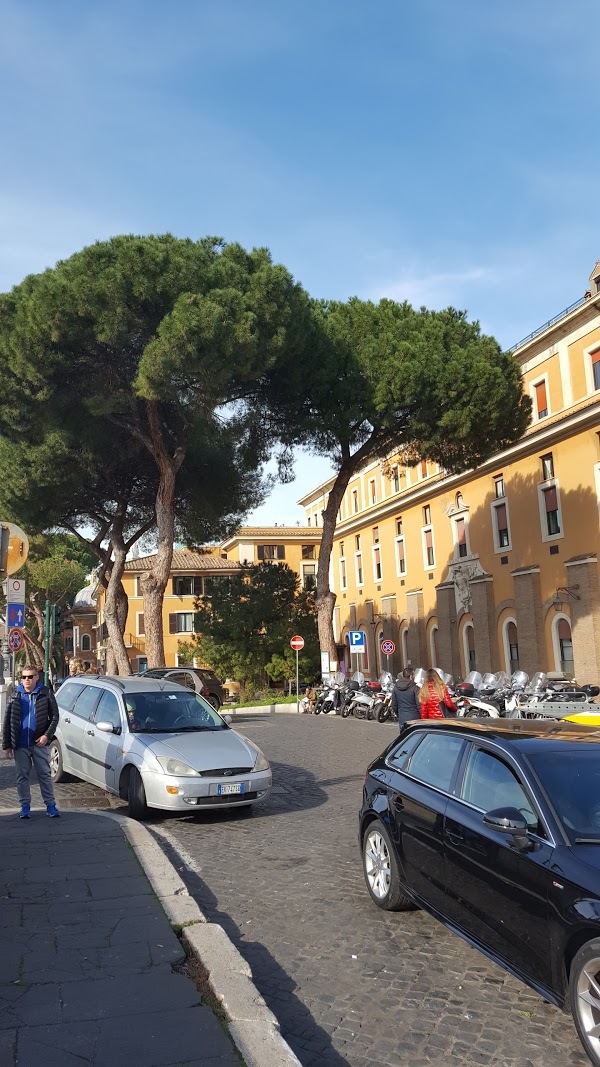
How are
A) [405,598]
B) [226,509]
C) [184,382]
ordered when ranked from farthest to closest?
[405,598], [226,509], [184,382]

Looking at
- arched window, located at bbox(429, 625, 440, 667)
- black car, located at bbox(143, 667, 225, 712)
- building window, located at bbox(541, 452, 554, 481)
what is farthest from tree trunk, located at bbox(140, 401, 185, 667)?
arched window, located at bbox(429, 625, 440, 667)

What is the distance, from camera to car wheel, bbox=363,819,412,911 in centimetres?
537

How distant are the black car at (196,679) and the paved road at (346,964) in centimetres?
1379

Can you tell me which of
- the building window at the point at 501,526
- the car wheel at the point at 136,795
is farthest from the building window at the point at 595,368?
the car wheel at the point at 136,795

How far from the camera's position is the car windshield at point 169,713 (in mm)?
9602

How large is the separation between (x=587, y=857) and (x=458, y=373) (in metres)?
25.5

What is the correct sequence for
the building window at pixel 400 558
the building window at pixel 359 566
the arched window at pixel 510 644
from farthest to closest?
1. the building window at pixel 359 566
2. the building window at pixel 400 558
3. the arched window at pixel 510 644

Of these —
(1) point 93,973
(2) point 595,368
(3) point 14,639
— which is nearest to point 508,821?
(1) point 93,973

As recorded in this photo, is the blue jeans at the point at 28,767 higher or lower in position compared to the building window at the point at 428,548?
lower

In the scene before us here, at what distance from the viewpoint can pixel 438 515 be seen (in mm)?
40438

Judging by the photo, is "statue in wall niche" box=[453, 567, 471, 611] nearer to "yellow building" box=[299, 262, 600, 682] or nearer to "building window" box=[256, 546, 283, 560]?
"yellow building" box=[299, 262, 600, 682]

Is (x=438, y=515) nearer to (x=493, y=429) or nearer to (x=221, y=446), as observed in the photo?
(x=493, y=429)

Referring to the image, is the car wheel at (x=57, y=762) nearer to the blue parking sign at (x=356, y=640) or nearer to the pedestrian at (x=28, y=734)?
the pedestrian at (x=28, y=734)

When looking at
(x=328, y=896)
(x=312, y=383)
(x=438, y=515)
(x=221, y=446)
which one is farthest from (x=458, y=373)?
(x=328, y=896)
